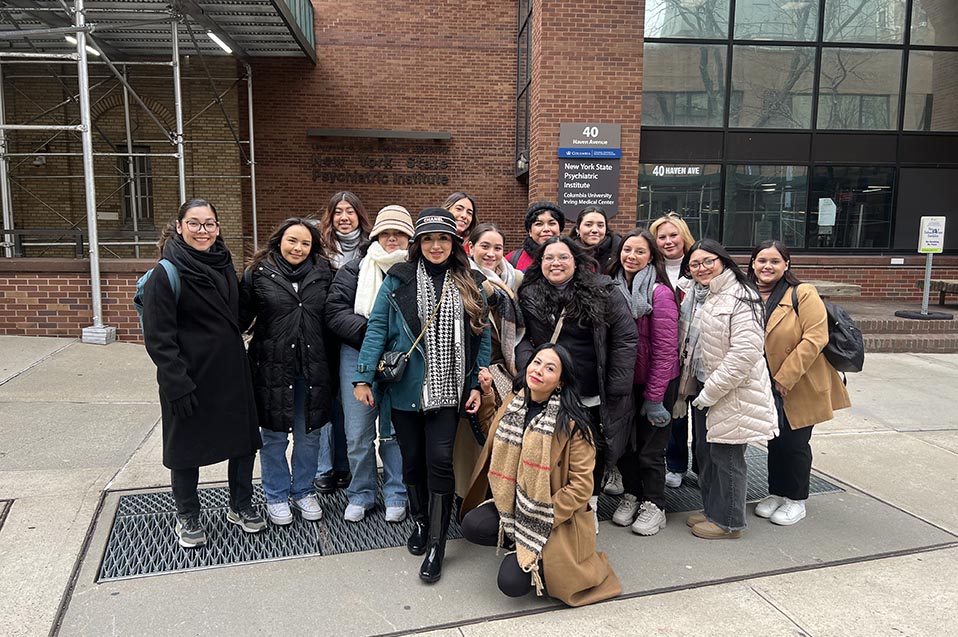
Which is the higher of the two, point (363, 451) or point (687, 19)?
point (687, 19)

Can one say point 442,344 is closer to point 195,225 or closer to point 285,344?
point 285,344

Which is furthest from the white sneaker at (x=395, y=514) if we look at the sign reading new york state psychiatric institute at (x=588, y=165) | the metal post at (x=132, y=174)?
the metal post at (x=132, y=174)

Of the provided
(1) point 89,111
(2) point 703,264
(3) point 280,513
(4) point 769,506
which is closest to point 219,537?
(3) point 280,513

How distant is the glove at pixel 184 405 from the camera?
310 centimetres

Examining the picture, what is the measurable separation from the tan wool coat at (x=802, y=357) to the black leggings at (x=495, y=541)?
1.77 m

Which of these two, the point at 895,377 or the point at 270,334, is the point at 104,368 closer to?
the point at 270,334

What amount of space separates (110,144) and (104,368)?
8.09 m

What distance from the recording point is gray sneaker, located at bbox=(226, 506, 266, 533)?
3525mm

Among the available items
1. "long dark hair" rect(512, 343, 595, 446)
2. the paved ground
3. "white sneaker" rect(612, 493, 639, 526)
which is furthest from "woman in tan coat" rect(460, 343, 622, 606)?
"white sneaker" rect(612, 493, 639, 526)

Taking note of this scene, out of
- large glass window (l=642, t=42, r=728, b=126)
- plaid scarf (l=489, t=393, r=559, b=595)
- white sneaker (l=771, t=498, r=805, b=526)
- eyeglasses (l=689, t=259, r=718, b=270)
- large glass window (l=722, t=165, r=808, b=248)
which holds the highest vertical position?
large glass window (l=642, t=42, r=728, b=126)

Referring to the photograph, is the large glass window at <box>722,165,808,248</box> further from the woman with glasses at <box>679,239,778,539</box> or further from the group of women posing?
the woman with glasses at <box>679,239,778,539</box>

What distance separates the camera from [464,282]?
333 cm

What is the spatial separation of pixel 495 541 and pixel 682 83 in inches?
398

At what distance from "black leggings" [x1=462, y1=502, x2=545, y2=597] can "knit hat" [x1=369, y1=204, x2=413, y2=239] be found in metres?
1.49
